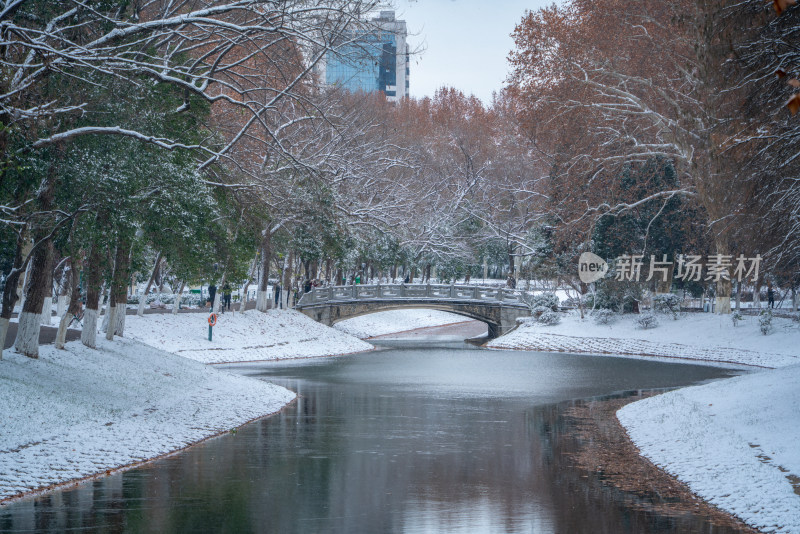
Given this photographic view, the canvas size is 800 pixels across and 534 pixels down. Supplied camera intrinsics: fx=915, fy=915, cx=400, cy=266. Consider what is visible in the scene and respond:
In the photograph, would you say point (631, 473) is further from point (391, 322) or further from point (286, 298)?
point (391, 322)

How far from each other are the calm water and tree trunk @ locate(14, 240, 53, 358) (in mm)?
4617

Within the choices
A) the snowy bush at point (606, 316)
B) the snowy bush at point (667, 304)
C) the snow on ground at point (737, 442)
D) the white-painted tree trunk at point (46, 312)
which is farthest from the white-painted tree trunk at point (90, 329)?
the snowy bush at point (667, 304)

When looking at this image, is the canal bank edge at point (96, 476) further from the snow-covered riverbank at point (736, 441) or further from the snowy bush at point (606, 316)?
the snowy bush at point (606, 316)

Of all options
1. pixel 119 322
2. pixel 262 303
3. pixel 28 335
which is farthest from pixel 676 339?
pixel 28 335

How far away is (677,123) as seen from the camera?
1369 inches

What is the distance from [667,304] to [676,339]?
127 inches

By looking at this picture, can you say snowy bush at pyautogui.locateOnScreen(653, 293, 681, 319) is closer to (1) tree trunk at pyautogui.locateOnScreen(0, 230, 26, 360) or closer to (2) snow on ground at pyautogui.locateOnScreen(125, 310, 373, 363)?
(2) snow on ground at pyautogui.locateOnScreen(125, 310, 373, 363)

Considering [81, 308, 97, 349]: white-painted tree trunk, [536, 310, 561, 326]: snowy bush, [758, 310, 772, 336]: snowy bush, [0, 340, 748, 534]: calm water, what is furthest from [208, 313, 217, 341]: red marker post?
[758, 310, 772, 336]: snowy bush

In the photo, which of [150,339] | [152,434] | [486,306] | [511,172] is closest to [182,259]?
[152,434]

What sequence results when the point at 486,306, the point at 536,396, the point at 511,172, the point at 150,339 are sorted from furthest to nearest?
the point at 511,172 < the point at 486,306 < the point at 150,339 < the point at 536,396

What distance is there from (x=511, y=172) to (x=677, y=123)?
3371 cm

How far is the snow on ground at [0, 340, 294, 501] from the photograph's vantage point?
40.8 ft

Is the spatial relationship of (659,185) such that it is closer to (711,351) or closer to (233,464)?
(711,351)

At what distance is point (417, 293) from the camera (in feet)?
172
